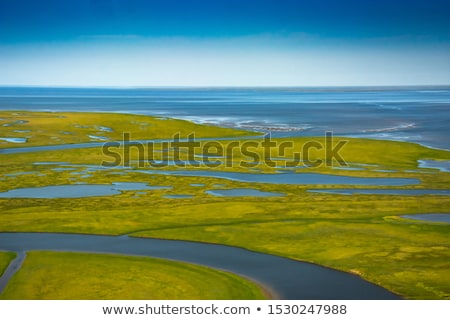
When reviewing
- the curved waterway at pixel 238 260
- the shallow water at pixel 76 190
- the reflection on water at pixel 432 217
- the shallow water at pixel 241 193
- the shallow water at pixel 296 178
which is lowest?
the curved waterway at pixel 238 260

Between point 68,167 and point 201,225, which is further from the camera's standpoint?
point 68,167

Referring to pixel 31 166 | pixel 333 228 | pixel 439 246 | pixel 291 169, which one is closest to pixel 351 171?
pixel 291 169

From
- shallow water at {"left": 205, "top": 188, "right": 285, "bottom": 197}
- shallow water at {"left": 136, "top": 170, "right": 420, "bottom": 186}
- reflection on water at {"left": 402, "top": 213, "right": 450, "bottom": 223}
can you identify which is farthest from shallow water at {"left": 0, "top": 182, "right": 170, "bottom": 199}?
reflection on water at {"left": 402, "top": 213, "right": 450, "bottom": 223}

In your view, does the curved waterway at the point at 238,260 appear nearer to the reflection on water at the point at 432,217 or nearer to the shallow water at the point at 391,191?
the reflection on water at the point at 432,217

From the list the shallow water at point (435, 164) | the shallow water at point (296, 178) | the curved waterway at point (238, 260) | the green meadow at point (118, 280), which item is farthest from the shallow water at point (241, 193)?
the shallow water at point (435, 164)

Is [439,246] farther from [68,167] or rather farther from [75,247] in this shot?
[68,167]
